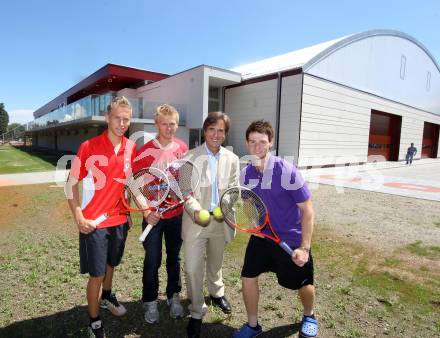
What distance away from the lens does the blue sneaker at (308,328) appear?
9.75 ft

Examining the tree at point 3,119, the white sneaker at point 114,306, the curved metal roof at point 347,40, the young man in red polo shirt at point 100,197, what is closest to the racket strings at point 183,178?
the young man in red polo shirt at point 100,197

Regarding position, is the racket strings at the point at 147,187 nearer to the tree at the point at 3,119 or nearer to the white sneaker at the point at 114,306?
the white sneaker at the point at 114,306

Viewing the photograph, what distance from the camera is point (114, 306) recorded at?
3.39m

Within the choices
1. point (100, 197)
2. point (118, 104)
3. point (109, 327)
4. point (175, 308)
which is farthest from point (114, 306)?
point (118, 104)

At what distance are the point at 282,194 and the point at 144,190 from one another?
1.43 meters

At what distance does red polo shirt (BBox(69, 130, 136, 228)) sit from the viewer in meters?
2.82

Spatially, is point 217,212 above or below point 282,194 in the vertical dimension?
below

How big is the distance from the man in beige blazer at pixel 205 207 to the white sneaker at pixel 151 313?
0.44m

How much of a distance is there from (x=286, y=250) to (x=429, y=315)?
6.83ft

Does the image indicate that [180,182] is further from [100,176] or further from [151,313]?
[151,313]

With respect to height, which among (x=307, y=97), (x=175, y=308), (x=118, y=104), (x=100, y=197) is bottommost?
(x=175, y=308)

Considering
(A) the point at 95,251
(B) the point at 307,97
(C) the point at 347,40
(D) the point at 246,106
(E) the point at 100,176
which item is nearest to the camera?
(A) the point at 95,251

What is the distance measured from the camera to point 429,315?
3393 millimetres

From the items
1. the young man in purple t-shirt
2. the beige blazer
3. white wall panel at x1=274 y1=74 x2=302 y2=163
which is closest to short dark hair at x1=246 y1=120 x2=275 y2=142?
the young man in purple t-shirt
